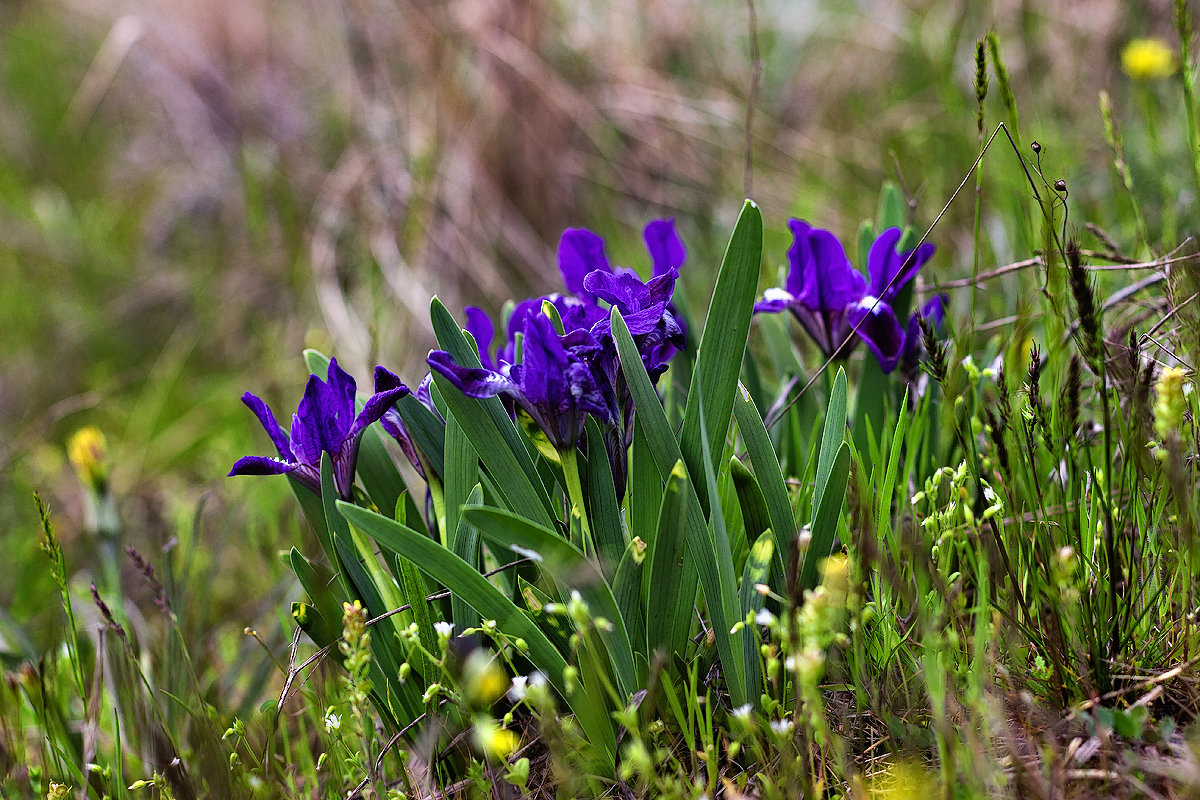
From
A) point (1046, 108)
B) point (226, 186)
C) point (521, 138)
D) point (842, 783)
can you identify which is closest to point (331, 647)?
point (842, 783)

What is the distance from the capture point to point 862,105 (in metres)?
3.62

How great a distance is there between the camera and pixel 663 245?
4.48 ft

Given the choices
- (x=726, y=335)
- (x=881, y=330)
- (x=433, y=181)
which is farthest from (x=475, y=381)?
(x=433, y=181)

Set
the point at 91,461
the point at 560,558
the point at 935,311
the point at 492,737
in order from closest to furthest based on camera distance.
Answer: the point at 492,737, the point at 560,558, the point at 935,311, the point at 91,461

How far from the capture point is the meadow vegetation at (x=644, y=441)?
973 mm

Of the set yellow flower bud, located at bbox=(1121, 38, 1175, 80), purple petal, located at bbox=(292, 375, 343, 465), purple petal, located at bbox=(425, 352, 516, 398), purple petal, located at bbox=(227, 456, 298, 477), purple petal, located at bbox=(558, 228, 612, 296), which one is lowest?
purple petal, located at bbox=(227, 456, 298, 477)

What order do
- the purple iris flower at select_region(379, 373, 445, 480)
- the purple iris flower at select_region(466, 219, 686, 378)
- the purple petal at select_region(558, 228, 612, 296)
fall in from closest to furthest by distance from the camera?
the purple iris flower at select_region(466, 219, 686, 378), the purple iris flower at select_region(379, 373, 445, 480), the purple petal at select_region(558, 228, 612, 296)

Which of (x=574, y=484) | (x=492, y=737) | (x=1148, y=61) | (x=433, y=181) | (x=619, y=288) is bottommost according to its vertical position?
(x=492, y=737)

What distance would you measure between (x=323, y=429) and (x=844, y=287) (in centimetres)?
77

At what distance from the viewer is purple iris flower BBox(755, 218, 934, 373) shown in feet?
4.30

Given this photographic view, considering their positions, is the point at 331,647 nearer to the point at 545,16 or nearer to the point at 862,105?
the point at 545,16

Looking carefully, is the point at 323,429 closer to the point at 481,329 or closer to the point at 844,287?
the point at 481,329

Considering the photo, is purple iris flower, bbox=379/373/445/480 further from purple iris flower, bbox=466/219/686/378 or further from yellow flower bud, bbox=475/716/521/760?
yellow flower bud, bbox=475/716/521/760

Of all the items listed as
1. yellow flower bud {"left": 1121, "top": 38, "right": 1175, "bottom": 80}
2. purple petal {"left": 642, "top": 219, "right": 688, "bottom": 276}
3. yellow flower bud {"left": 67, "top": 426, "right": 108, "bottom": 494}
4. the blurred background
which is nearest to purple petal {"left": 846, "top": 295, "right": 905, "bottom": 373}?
purple petal {"left": 642, "top": 219, "right": 688, "bottom": 276}
